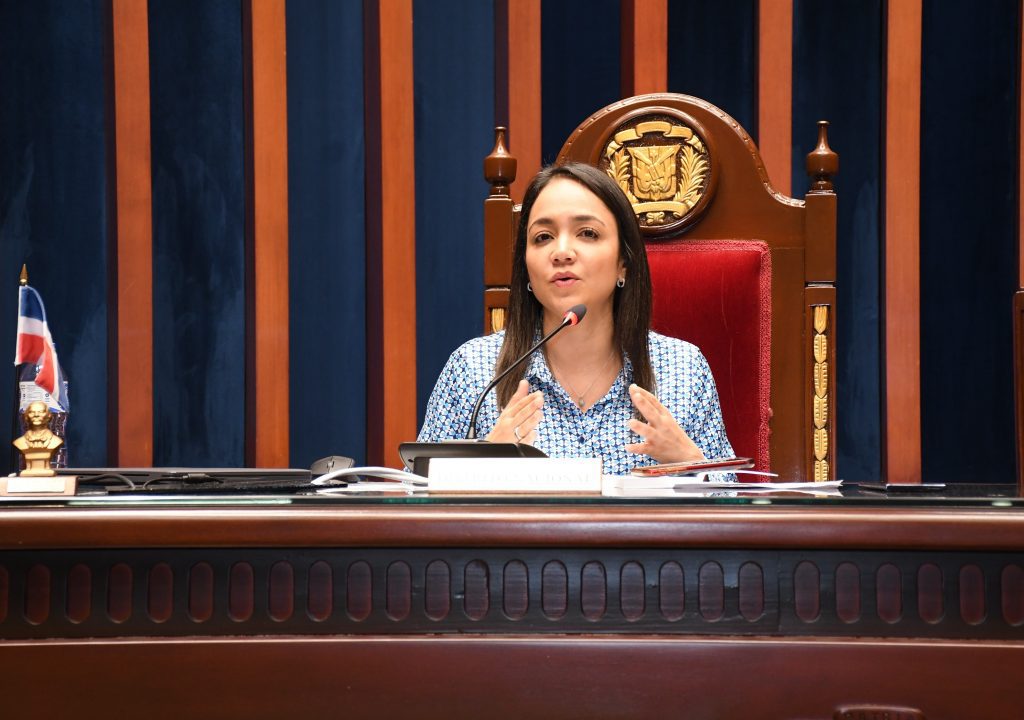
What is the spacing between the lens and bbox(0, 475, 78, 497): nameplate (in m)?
0.87

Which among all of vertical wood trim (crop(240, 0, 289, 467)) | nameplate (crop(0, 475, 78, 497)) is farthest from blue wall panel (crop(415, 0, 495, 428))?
nameplate (crop(0, 475, 78, 497))

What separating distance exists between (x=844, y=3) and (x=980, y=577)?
74.4 inches

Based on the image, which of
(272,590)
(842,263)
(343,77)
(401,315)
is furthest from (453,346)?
(272,590)

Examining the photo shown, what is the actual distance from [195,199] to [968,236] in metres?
1.85

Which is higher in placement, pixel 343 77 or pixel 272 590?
pixel 343 77

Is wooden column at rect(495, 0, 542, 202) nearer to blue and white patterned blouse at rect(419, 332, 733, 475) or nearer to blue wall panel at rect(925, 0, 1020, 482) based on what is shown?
blue and white patterned blouse at rect(419, 332, 733, 475)

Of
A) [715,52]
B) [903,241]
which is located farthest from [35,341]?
[903,241]

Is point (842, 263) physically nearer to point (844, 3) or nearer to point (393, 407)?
point (844, 3)

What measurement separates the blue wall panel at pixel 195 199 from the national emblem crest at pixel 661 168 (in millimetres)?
1063

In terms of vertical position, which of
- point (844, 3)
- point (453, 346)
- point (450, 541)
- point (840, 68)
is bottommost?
point (450, 541)

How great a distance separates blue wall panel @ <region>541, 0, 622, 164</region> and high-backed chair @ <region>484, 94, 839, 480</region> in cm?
60

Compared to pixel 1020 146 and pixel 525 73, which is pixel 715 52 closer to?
→ pixel 525 73

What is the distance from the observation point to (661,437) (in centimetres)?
137

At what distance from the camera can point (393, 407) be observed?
2430 mm
